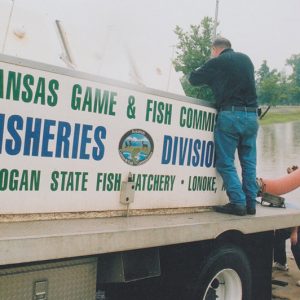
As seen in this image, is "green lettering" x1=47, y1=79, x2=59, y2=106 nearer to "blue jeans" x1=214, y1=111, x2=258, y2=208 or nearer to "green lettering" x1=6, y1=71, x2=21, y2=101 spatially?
"green lettering" x1=6, y1=71, x2=21, y2=101

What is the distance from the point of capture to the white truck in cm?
291

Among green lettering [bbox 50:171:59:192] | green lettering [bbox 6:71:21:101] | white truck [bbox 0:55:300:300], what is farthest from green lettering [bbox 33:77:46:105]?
green lettering [bbox 50:171:59:192]

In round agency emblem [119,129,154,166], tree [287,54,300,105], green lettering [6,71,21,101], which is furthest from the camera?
tree [287,54,300,105]

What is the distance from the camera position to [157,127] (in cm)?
377

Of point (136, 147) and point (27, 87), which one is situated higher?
point (27, 87)

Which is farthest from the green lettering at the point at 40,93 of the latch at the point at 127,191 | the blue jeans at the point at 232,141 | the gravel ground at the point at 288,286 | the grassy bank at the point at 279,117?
the grassy bank at the point at 279,117

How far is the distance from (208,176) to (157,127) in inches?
31.9

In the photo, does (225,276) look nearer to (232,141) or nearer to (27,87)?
(232,141)

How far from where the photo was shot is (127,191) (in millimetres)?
3543

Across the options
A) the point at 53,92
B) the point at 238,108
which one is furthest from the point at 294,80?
the point at 53,92

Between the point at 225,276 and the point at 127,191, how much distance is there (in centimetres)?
134

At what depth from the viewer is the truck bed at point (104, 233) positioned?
8.81ft

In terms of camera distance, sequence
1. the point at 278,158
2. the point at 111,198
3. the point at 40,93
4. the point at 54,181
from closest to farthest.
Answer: the point at 40,93
the point at 54,181
the point at 111,198
the point at 278,158

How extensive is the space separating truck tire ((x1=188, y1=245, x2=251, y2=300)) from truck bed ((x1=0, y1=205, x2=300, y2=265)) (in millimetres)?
212
